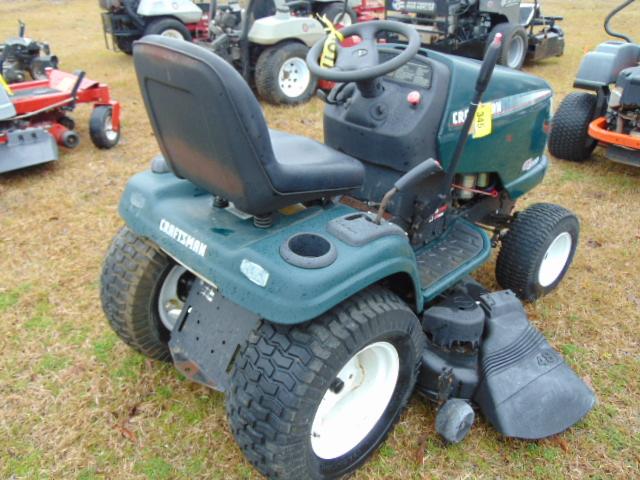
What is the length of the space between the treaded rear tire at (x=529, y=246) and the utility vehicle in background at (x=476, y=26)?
4669mm

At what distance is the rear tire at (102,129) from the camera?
15.7ft

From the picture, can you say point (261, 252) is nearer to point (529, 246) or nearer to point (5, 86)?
point (529, 246)

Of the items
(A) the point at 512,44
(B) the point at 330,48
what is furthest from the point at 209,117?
(A) the point at 512,44

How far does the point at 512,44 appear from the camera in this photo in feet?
24.5

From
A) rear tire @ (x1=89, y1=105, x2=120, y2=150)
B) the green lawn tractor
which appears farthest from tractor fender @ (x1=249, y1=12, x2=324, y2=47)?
the green lawn tractor

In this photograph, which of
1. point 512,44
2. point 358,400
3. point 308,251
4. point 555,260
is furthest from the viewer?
point 512,44

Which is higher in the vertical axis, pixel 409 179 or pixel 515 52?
pixel 409 179

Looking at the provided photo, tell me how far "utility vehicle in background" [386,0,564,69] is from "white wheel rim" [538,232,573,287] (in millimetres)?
4570

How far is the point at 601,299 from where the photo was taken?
2.99 metres

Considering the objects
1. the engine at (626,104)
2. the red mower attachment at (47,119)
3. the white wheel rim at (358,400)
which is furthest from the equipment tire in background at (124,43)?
the white wheel rim at (358,400)

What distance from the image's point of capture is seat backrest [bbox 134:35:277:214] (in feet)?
4.67

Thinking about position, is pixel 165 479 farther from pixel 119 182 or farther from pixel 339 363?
pixel 119 182

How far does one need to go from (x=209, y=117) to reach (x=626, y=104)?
12.4 feet

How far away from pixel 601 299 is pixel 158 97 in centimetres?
253
